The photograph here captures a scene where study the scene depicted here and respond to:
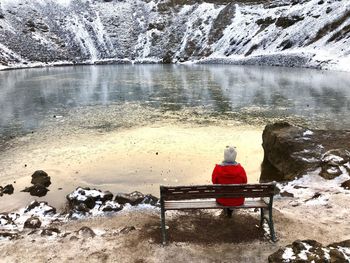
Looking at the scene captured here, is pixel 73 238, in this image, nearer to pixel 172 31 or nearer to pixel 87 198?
pixel 87 198

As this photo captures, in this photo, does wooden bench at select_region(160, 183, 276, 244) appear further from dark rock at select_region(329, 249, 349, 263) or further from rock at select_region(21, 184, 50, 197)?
rock at select_region(21, 184, 50, 197)

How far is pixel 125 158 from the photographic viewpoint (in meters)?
17.7

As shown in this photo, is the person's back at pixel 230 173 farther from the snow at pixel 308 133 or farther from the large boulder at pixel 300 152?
the snow at pixel 308 133

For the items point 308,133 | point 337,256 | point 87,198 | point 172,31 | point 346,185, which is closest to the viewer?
point 337,256

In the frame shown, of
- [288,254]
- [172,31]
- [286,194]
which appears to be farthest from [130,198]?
[172,31]

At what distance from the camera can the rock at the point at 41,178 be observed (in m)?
14.6

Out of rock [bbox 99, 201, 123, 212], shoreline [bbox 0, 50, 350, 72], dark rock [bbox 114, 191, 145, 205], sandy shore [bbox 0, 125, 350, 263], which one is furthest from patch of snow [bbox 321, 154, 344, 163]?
shoreline [bbox 0, 50, 350, 72]

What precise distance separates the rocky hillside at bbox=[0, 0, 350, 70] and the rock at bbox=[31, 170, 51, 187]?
2345 inches

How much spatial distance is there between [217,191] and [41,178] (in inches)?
317

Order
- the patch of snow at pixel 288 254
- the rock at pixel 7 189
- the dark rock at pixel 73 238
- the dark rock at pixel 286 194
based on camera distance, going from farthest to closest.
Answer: the rock at pixel 7 189 < the dark rock at pixel 286 194 < the dark rock at pixel 73 238 < the patch of snow at pixel 288 254

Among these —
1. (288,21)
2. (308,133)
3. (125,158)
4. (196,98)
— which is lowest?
(196,98)

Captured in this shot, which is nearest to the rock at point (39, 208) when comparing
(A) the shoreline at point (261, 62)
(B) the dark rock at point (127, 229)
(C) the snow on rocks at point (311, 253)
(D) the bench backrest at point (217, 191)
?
(B) the dark rock at point (127, 229)

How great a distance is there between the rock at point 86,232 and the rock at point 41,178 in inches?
187

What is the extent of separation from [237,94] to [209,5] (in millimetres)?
91753
